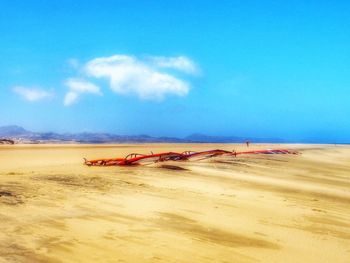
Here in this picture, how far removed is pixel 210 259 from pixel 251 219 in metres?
2.25

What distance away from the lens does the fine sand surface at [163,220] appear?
16.5 ft

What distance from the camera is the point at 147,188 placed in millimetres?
9000

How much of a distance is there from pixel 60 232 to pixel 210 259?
1.83 m

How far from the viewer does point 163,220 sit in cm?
647

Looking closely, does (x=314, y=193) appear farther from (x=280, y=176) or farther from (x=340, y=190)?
(x=280, y=176)

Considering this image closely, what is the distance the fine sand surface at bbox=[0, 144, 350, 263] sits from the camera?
5035mm

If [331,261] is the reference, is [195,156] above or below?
above

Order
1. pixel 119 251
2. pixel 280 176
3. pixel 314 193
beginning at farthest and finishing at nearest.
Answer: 1. pixel 280 176
2. pixel 314 193
3. pixel 119 251

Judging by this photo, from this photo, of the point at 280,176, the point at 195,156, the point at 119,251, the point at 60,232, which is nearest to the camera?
the point at 119,251

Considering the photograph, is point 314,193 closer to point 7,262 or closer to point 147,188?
point 147,188

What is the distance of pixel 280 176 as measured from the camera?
13.6 m

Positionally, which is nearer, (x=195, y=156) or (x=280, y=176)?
(x=280, y=176)

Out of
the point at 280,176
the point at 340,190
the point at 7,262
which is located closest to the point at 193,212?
the point at 7,262

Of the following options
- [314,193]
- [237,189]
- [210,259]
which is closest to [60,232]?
[210,259]
